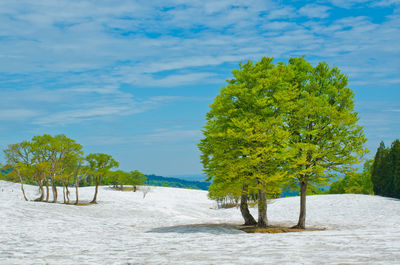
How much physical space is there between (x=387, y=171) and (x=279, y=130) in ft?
144

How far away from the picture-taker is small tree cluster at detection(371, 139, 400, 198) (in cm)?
5600

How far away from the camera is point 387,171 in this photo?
58.2 m

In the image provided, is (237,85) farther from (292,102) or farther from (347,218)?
(347,218)

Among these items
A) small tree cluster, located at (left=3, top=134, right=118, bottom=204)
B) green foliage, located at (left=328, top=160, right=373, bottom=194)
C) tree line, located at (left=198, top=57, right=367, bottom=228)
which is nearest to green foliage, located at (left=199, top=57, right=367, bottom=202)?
tree line, located at (left=198, top=57, right=367, bottom=228)

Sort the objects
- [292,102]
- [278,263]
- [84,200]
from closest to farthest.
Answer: [278,263], [292,102], [84,200]

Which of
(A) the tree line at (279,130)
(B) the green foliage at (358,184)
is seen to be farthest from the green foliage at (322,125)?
(B) the green foliage at (358,184)

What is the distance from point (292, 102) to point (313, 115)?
6.68ft

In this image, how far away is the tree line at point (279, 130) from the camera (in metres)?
23.8

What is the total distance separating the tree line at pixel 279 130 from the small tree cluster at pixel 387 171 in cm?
3640

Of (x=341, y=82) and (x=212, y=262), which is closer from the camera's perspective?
(x=212, y=262)

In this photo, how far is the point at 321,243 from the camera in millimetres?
13641

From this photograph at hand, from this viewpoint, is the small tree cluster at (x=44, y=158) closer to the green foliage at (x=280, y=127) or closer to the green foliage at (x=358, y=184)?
the green foliage at (x=280, y=127)

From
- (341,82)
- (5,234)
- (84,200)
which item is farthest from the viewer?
(84,200)

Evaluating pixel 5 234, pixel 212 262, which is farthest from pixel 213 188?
pixel 212 262
